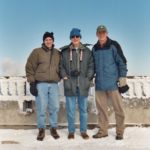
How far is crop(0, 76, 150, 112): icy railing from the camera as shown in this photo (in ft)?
26.7

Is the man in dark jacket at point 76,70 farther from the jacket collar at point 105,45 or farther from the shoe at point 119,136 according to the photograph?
the shoe at point 119,136

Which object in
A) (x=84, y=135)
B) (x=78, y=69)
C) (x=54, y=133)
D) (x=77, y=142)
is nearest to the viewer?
(x=77, y=142)

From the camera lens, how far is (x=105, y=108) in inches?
277

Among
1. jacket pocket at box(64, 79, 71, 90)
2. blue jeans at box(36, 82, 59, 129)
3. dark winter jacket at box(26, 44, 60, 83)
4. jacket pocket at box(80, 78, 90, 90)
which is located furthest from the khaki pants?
dark winter jacket at box(26, 44, 60, 83)

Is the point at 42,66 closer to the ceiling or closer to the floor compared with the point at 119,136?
closer to the ceiling

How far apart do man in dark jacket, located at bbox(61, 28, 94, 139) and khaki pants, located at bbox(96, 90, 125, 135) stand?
29 cm

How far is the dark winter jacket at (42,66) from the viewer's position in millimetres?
6863

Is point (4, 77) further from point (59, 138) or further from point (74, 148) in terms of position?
point (74, 148)

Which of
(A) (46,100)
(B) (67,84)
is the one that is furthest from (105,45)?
(A) (46,100)

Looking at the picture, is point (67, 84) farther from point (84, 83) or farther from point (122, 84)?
point (122, 84)

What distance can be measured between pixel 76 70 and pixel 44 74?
54cm

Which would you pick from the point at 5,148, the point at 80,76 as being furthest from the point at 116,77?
the point at 5,148

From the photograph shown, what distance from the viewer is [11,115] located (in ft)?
27.5

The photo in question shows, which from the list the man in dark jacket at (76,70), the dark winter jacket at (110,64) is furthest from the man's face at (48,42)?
the dark winter jacket at (110,64)
